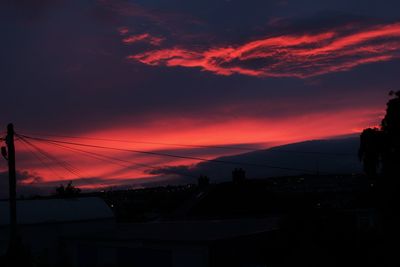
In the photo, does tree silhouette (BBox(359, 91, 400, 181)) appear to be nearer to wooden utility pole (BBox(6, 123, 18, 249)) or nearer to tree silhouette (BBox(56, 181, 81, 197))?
wooden utility pole (BBox(6, 123, 18, 249))

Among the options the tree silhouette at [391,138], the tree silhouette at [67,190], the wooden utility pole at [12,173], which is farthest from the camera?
the tree silhouette at [67,190]

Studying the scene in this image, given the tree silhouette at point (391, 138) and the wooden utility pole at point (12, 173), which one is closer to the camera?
the wooden utility pole at point (12, 173)

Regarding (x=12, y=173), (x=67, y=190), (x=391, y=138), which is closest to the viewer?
(x=12, y=173)

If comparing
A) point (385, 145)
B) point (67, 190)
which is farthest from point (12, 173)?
point (67, 190)

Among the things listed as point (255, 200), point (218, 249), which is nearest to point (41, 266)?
point (218, 249)

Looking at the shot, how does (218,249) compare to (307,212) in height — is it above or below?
below

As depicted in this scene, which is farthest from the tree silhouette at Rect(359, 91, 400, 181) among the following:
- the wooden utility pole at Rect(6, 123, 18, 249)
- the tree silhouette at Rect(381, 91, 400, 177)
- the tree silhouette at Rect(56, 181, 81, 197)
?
the tree silhouette at Rect(56, 181, 81, 197)

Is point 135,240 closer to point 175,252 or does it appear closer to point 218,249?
point 175,252

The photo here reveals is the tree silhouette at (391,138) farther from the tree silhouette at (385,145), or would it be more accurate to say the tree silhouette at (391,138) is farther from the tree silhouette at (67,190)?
the tree silhouette at (67,190)

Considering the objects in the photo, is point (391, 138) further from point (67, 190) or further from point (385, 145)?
point (67, 190)

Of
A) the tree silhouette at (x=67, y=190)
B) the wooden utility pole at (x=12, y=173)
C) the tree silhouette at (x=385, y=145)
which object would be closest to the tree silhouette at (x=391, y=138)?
the tree silhouette at (x=385, y=145)

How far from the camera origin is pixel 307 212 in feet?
70.5

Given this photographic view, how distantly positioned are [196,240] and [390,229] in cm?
897

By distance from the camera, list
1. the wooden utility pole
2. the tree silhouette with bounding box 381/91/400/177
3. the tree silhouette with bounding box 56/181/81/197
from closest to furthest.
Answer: the wooden utility pole, the tree silhouette with bounding box 381/91/400/177, the tree silhouette with bounding box 56/181/81/197
